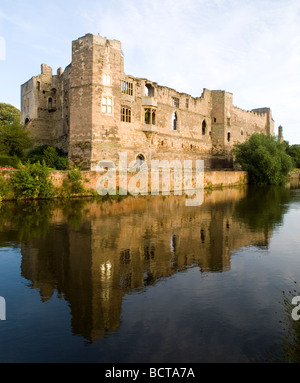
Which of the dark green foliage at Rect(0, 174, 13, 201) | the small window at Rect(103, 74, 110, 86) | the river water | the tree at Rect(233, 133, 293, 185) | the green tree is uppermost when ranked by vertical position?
the green tree

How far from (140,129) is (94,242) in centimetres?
2164

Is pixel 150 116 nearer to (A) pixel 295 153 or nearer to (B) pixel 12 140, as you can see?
(B) pixel 12 140

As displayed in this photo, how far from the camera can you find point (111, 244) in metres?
9.02

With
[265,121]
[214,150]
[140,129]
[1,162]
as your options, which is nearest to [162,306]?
[1,162]

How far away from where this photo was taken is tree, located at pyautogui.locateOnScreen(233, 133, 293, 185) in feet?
108

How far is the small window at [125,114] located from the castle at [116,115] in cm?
7

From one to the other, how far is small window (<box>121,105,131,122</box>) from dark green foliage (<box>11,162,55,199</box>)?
39.9 ft

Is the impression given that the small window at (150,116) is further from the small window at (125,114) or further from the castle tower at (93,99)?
the castle tower at (93,99)

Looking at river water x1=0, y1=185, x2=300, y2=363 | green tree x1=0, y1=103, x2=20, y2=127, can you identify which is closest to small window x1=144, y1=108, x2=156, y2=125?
river water x1=0, y1=185, x2=300, y2=363

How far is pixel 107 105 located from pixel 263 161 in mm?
17688

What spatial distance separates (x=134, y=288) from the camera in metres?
5.93

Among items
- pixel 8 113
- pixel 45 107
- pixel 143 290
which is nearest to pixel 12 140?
pixel 45 107

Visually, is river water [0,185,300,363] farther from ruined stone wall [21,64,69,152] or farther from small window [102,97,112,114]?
ruined stone wall [21,64,69,152]

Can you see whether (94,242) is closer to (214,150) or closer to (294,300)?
(294,300)
